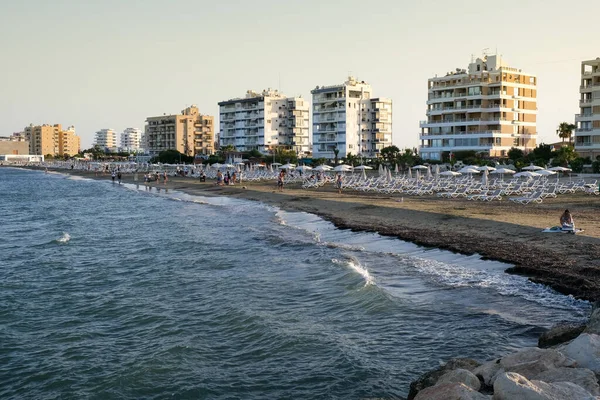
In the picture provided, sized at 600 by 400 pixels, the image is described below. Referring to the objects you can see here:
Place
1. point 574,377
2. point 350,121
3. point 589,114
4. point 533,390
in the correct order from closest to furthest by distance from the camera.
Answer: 1. point 533,390
2. point 574,377
3. point 589,114
4. point 350,121

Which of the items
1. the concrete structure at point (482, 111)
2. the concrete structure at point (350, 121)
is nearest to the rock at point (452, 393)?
the concrete structure at point (482, 111)

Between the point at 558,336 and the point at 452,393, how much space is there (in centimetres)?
396

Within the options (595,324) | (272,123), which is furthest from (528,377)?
(272,123)

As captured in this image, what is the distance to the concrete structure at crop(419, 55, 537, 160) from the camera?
251ft

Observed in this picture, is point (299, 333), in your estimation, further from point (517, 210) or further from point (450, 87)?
point (450, 87)

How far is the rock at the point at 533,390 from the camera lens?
5.64 m

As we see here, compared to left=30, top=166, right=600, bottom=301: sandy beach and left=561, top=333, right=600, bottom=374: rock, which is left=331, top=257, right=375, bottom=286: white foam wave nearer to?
left=30, top=166, right=600, bottom=301: sandy beach

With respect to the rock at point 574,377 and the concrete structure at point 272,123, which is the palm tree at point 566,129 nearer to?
the concrete structure at point 272,123

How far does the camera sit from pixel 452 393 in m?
5.98

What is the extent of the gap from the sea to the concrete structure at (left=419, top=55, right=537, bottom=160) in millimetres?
59611

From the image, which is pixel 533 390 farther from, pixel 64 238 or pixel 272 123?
pixel 272 123

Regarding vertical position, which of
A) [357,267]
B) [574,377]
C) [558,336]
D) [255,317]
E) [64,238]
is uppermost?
[574,377]

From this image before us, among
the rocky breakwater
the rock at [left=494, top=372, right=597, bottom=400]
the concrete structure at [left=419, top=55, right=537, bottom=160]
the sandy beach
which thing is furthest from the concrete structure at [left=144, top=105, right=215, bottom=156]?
the rock at [left=494, top=372, right=597, bottom=400]

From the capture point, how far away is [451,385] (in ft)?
20.3
